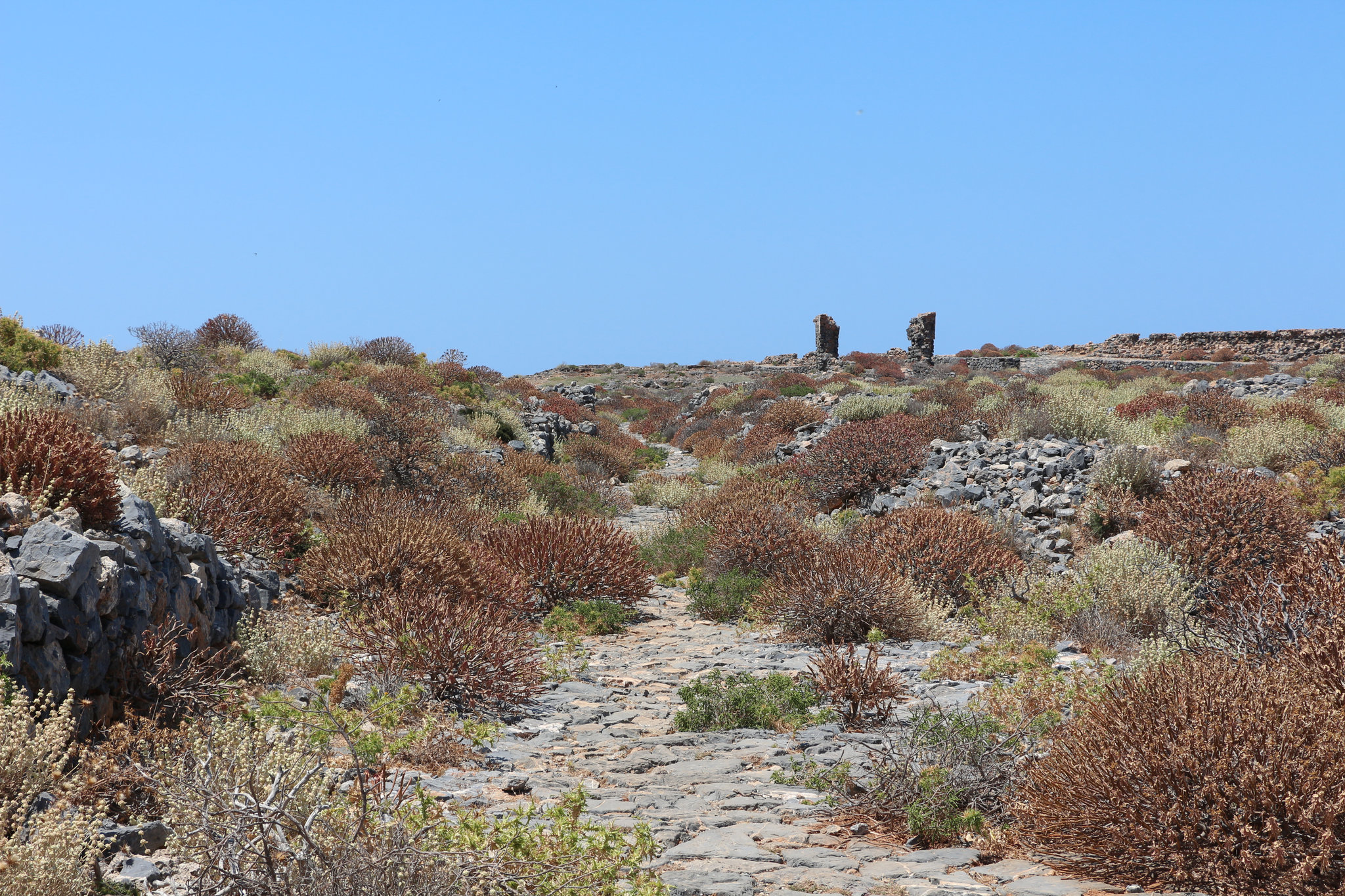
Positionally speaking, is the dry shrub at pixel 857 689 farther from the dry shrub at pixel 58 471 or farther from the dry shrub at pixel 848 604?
the dry shrub at pixel 58 471

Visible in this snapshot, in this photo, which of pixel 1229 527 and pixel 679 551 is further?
pixel 679 551

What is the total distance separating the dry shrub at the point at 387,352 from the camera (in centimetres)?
2519

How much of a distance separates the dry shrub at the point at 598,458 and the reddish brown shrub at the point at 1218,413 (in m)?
11.4

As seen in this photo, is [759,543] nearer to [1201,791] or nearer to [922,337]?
[1201,791]

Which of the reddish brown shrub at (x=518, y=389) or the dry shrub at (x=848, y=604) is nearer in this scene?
the dry shrub at (x=848, y=604)

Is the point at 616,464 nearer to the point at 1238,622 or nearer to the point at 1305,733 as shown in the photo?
the point at 1238,622

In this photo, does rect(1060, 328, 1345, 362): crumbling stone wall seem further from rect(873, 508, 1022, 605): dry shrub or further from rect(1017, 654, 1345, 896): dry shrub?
rect(1017, 654, 1345, 896): dry shrub

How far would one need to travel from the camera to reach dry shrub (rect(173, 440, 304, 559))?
7973 mm

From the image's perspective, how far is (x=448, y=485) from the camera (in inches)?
521

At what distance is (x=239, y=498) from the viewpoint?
8469 mm

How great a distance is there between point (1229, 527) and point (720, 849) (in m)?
7.36

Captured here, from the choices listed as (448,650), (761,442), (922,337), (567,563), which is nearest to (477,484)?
(567,563)

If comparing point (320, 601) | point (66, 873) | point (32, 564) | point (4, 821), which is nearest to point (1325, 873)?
point (66, 873)

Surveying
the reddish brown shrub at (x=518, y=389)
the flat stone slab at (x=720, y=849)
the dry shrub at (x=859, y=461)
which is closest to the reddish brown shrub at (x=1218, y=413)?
the dry shrub at (x=859, y=461)
